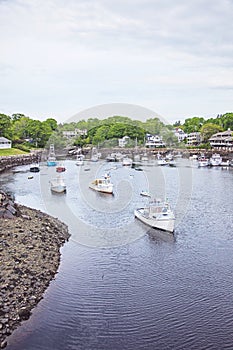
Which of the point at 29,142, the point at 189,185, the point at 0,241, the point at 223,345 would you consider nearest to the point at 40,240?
the point at 0,241

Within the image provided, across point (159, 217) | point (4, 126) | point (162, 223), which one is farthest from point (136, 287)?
point (4, 126)

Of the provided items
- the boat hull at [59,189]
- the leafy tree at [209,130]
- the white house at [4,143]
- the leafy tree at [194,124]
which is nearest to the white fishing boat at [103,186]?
the boat hull at [59,189]

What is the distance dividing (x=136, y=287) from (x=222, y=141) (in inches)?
4535

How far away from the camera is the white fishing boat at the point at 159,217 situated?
29.0 m

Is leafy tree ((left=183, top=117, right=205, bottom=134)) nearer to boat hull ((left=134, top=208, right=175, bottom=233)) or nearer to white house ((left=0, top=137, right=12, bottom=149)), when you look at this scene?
white house ((left=0, top=137, right=12, bottom=149))

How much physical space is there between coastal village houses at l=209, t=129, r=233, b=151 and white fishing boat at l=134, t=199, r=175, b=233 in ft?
320

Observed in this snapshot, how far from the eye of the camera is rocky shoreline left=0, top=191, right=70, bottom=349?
1616cm

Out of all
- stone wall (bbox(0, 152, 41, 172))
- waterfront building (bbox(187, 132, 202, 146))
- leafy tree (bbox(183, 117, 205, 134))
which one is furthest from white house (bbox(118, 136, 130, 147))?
stone wall (bbox(0, 152, 41, 172))

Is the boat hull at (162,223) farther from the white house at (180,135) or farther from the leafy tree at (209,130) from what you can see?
the white house at (180,135)

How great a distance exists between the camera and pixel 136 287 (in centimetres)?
1959

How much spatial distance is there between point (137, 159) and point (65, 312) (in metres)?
100

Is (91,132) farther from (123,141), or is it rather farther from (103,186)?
(103,186)

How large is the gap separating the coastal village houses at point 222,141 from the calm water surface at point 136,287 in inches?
3547

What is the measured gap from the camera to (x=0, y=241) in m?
22.4
